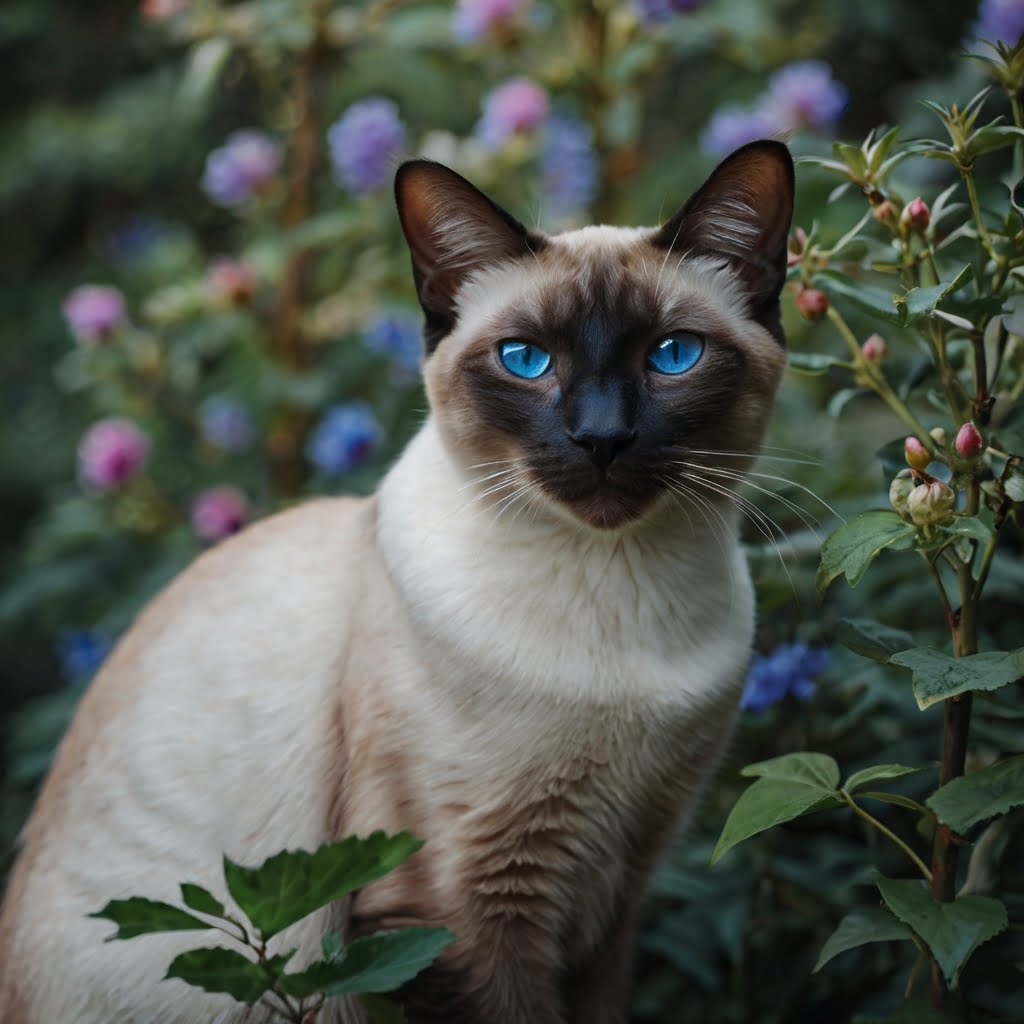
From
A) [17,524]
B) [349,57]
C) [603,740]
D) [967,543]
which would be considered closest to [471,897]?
[603,740]

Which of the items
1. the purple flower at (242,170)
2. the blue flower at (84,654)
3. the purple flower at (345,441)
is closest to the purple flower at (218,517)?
the purple flower at (345,441)

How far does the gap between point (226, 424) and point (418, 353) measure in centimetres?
53

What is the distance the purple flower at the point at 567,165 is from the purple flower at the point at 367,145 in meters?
0.35

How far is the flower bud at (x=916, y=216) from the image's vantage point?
1317 mm

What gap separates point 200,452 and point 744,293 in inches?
69.0

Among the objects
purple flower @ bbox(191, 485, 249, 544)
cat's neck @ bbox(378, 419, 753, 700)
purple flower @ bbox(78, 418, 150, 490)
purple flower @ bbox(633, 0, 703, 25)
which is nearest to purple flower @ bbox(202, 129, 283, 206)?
purple flower @ bbox(78, 418, 150, 490)

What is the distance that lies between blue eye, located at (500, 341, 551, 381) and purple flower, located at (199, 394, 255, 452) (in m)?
1.46

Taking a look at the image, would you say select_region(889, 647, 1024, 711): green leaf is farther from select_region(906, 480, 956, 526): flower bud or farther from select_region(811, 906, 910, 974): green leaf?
select_region(811, 906, 910, 974): green leaf

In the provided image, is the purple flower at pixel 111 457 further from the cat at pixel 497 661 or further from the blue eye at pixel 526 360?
the blue eye at pixel 526 360

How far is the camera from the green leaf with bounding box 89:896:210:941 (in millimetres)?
1116

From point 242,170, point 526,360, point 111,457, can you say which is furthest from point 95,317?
point 526,360

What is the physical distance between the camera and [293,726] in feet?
4.94

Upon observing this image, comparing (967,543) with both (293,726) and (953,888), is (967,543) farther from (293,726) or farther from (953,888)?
(293,726)

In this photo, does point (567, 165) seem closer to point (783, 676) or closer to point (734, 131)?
point (734, 131)
